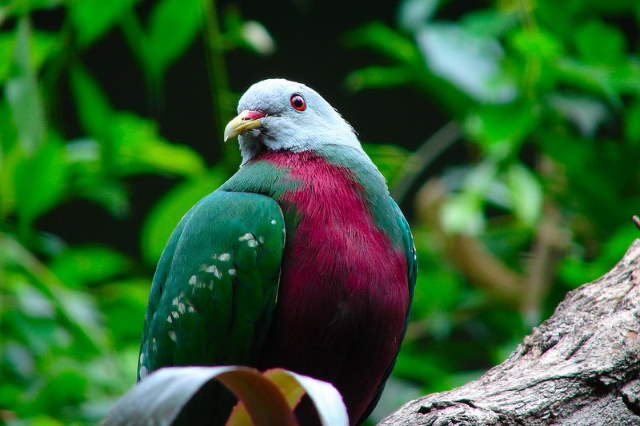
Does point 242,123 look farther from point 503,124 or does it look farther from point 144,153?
point 144,153

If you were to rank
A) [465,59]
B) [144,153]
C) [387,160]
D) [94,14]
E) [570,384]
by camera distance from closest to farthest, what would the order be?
[570,384] < [94,14] < [387,160] < [465,59] < [144,153]

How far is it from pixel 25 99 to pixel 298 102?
37.8 inches

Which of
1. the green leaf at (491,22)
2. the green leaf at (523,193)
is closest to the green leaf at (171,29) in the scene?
the green leaf at (491,22)

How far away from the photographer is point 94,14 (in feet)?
11.7

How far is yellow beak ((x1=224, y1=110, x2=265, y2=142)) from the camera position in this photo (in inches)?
119

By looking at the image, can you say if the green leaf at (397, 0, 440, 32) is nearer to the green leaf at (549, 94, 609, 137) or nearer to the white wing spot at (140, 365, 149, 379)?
the green leaf at (549, 94, 609, 137)

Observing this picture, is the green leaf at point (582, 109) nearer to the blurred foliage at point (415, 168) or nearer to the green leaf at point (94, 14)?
the blurred foliage at point (415, 168)

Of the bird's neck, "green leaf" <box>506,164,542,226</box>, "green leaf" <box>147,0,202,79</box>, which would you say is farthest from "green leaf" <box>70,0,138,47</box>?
"green leaf" <box>506,164,542,226</box>

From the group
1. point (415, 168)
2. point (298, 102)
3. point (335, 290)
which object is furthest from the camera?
point (415, 168)

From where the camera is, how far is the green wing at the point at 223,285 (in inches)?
107

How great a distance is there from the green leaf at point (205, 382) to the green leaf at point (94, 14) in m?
2.10

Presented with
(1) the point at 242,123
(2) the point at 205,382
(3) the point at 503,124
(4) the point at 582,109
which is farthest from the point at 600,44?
(2) the point at 205,382

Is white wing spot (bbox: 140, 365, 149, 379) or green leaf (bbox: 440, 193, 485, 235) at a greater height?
green leaf (bbox: 440, 193, 485, 235)

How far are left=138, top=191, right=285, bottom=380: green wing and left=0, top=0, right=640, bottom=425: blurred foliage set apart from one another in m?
0.89
